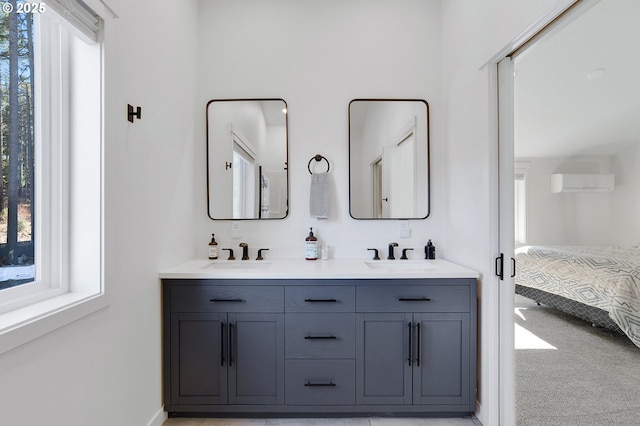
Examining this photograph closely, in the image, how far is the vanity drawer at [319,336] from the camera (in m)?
1.91

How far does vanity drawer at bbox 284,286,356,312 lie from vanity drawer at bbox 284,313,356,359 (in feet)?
0.14

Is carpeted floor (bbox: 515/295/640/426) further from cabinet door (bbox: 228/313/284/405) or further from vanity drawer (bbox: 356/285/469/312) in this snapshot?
cabinet door (bbox: 228/313/284/405)

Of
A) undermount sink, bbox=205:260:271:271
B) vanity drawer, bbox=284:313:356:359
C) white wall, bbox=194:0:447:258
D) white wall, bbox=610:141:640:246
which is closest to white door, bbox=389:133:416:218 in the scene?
white wall, bbox=194:0:447:258

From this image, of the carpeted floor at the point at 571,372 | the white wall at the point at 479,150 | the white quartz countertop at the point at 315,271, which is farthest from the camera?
the white quartz countertop at the point at 315,271

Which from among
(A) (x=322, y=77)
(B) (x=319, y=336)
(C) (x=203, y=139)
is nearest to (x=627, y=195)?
(B) (x=319, y=336)

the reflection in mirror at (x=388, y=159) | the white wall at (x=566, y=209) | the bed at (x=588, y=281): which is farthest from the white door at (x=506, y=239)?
the reflection in mirror at (x=388, y=159)

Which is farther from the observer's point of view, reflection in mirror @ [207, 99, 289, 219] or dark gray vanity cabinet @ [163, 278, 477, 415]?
reflection in mirror @ [207, 99, 289, 219]

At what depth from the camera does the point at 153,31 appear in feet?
5.83

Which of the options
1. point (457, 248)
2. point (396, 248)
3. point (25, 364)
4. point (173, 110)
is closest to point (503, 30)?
point (457, 248)

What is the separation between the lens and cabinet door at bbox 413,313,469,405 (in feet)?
6.26

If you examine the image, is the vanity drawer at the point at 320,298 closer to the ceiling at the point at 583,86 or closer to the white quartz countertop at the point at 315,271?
the white quartz countertop at the point at 315,271

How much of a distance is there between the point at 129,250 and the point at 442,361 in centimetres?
185

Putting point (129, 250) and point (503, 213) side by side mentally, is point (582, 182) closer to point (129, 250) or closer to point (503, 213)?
point (503, 213)

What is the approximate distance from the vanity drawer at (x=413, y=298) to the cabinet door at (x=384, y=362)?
5cm
